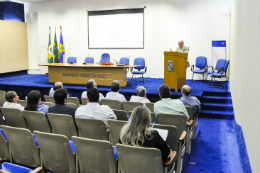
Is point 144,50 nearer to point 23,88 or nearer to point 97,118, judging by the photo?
point 23,88

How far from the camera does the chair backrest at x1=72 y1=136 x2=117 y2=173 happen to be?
2.35 m

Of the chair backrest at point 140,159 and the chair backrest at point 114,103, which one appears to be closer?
the chair backrest at point 140,159

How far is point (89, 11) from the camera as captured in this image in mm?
10750

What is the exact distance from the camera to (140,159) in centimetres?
227

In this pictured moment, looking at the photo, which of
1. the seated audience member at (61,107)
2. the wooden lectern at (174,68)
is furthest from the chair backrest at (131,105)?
the wooden lectern at (174,68)

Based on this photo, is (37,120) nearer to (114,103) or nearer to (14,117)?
(14,117)

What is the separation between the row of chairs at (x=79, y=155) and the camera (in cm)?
227

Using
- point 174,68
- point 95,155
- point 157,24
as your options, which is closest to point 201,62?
point 157,24

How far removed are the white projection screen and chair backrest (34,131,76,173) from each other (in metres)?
7.94

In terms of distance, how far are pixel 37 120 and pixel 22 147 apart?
820 mm

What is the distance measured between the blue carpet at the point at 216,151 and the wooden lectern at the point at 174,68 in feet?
4.74

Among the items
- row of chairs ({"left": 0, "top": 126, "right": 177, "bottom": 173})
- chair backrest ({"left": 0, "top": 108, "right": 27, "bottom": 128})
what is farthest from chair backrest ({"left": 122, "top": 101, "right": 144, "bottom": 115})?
row of chairs ({"left": 0, "top": 126, "right": 177, "bottom": 173})

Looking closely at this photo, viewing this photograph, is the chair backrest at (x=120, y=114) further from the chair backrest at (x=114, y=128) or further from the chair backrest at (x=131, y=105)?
the chair backrest at (x=131, y=105)

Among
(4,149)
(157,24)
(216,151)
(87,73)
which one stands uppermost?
(157,24)
